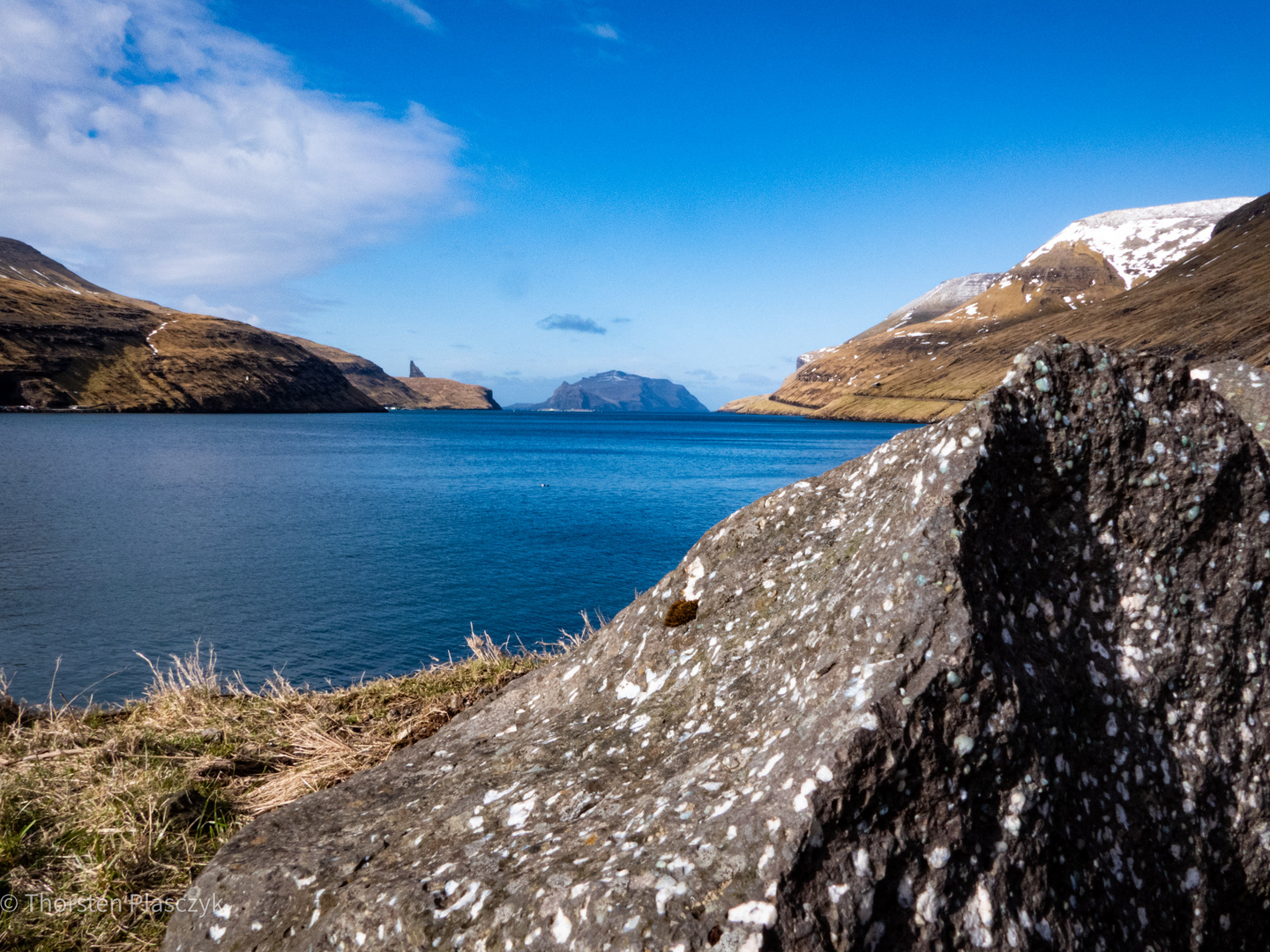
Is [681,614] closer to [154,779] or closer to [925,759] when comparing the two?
[925,759]

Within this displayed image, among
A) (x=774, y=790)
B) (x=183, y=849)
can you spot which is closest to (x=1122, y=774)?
(x=774, y=790)

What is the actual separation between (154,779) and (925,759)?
20.4 feet

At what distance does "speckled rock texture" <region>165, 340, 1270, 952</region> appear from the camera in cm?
316

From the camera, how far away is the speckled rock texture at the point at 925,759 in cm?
316

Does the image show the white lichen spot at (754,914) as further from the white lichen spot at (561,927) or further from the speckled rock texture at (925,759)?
the white lichen spot at (561,927)

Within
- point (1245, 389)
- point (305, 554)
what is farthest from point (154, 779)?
point (305, 554)

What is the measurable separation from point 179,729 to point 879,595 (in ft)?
26.3

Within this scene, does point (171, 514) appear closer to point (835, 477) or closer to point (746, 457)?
point (835, 477)

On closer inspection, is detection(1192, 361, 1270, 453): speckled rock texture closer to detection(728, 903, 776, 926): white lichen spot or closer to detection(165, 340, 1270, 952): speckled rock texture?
detection(165, 340, 1270, 952): speckled rock texture

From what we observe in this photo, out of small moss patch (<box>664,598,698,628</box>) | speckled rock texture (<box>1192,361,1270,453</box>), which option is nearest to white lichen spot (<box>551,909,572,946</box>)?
small moss patch (<box>664,598,698,628</box>)

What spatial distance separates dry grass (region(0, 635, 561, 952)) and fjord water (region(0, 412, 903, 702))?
764 cm

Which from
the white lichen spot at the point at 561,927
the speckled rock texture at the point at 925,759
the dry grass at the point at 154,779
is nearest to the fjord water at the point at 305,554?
the dry grass at the point at 154,779

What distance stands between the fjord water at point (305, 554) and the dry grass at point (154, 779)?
7.64 metres

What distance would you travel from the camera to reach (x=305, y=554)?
3822 centimetres
